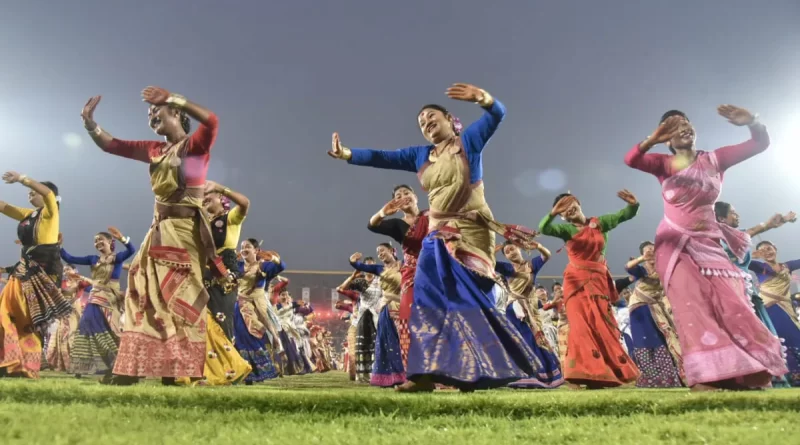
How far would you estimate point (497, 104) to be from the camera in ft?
12.7

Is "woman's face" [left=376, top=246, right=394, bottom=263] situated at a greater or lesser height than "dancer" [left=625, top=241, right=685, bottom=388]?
greater

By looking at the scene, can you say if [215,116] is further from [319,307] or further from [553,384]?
[319,307]

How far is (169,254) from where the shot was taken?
4.14 meters

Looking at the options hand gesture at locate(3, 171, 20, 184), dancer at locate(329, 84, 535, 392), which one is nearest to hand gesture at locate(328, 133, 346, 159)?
dancer at locate(329, 84, 535, 392)

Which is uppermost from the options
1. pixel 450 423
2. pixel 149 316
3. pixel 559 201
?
pixel 559 201

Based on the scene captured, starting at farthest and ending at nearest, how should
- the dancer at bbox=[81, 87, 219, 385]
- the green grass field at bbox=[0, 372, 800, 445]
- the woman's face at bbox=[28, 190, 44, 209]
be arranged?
the woman's face at bbox=[28, 190, 44, 209]
the dancer at bbox=[81, 87, 219, 385]
the green grass field at bbox=[0, 372, 800, 445]

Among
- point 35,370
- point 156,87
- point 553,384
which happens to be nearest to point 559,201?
point 553,384

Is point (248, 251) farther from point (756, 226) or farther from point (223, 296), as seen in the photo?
point (756, 226)

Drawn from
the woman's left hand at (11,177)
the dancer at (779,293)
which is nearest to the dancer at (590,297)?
the dancer at (779,293)

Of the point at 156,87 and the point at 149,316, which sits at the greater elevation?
the point at 156,87

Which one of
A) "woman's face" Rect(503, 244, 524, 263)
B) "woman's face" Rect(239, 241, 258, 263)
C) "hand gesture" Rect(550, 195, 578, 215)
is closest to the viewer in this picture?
"hand gesture" Rect(550, 195, 578, 215)

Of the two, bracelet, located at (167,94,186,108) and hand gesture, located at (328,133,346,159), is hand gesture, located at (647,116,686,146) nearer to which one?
hand gesture, located at (328,133,346,159)

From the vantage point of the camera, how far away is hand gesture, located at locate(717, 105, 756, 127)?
4.18 metres

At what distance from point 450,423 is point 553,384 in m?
4.84
